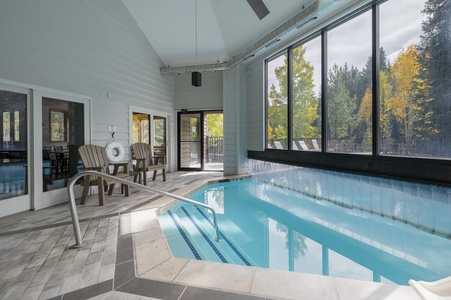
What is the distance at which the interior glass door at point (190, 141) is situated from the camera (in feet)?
27.2

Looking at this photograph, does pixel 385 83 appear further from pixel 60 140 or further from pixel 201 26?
pixel 60 140

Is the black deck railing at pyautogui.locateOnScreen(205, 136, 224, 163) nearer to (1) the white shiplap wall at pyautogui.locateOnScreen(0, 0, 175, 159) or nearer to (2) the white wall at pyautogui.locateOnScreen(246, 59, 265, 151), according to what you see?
(2) the white wall at pyautogui.locateOnScreen(246, 59, 265, 151)

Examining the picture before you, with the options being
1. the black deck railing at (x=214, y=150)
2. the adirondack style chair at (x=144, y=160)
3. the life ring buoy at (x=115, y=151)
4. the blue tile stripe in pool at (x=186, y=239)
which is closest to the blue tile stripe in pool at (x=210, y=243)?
the blue tile stripe in pool at (x=186, y=239)

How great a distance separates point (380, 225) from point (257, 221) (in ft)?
6.06

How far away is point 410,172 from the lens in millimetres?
3041

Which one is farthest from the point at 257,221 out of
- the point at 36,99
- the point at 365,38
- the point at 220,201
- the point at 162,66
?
the point at 162,66

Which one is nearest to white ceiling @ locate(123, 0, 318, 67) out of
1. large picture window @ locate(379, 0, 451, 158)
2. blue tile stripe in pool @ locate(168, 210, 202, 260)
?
large picture window @ locate(379, 0, 451, 158)

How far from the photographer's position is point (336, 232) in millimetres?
3443

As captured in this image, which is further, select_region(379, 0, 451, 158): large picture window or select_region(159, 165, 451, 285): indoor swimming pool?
select_region(379, 0, 451, 158): large picture window

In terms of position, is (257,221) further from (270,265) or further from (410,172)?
(410,172)

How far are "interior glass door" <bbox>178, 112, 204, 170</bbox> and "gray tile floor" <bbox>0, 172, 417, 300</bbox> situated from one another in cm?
541

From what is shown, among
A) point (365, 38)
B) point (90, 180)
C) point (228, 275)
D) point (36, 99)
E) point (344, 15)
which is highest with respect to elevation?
point (344, 15)

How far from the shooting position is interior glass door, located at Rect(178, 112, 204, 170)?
8.30m

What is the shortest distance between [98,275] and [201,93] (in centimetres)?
679
